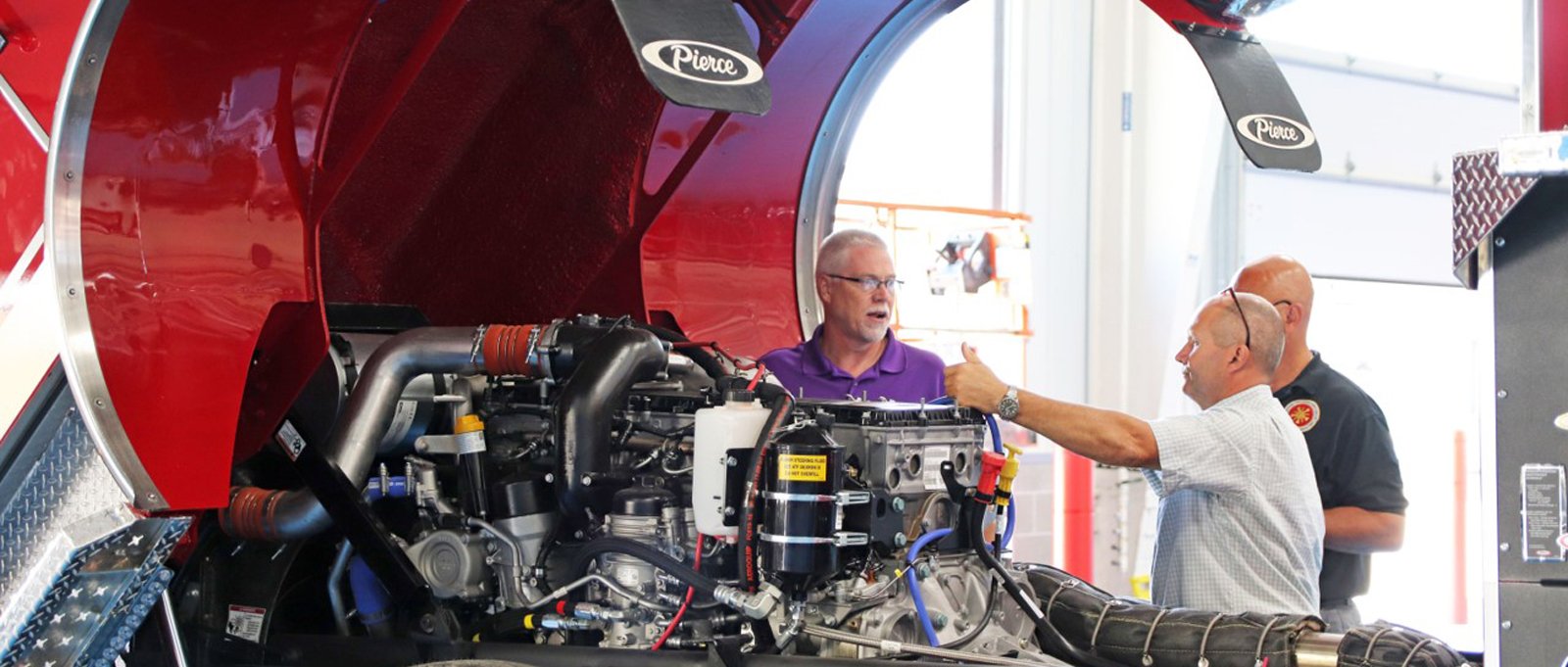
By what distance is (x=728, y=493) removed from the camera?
3096 mm

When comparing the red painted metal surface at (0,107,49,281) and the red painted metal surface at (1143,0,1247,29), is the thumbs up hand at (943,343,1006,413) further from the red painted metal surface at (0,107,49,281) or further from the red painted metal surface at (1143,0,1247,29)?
the red painted metal surface at (0,107,49,281)

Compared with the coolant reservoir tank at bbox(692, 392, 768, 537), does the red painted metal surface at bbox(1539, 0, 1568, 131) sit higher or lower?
higher

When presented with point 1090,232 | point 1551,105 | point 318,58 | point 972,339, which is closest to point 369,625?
point 318,58

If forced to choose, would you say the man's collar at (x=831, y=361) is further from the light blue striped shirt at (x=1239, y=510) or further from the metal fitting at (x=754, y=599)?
the metal fitting at (x=754, y=599)

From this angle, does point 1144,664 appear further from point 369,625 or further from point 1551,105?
point 369,625

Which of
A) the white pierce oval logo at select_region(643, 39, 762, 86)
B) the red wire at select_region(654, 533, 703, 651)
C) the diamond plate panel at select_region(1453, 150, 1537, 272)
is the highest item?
the white pierce oval logo at select_region(643, 39, 762, 86)

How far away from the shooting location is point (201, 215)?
10.1ft

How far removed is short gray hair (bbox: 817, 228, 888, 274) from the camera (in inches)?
189

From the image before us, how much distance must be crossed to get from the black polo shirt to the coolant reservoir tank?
186 centimetres

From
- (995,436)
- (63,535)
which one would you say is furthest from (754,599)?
(63,535)

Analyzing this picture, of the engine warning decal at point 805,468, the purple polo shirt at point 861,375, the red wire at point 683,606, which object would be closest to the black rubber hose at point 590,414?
the red wire at point 683,606

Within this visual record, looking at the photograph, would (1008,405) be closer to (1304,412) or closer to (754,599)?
(754,599)

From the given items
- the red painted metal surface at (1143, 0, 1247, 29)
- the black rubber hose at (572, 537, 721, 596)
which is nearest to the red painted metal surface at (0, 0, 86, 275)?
the black rubber hose at (572, 537, 721, 596)

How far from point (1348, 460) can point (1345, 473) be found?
0.04 meters
